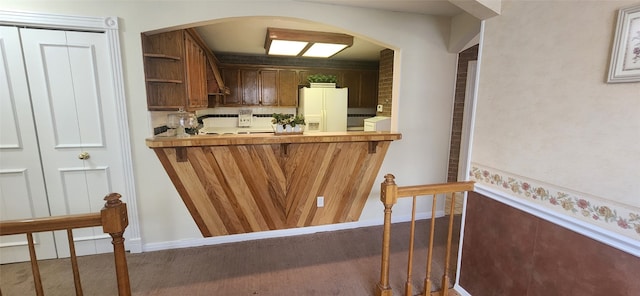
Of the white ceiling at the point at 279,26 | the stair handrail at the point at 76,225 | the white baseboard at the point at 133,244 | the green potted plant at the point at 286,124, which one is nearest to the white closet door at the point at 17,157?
the white baseboard at the point at 133,244

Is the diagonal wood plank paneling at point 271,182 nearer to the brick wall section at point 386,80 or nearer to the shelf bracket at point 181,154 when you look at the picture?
the shelf bracket at point 181,154

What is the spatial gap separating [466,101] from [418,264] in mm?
2500

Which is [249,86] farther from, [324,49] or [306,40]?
[306,40]

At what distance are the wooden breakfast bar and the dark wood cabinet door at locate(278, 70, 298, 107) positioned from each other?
2885 mm

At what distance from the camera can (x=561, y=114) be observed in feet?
4.47

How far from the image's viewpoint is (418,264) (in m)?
2.41

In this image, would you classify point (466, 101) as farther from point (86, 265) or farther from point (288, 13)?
point (86, 265)

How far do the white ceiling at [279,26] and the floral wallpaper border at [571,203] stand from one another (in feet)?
5.81

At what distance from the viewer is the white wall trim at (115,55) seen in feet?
6.79

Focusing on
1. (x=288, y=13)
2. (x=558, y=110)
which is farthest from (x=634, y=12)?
(x=288, y=13)

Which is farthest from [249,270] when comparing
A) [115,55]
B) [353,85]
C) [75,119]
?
[353,85]

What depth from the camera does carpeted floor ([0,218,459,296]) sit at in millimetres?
2080

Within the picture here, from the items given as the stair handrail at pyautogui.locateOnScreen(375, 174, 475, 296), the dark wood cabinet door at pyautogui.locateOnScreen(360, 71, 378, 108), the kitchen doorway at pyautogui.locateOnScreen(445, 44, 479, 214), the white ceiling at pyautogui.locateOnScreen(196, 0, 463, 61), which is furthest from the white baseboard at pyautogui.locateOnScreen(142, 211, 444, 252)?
the dark wood cabinet door at pyautogui.locateOnScreen(360, 71, 378, 108)

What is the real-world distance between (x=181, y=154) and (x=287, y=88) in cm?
329
